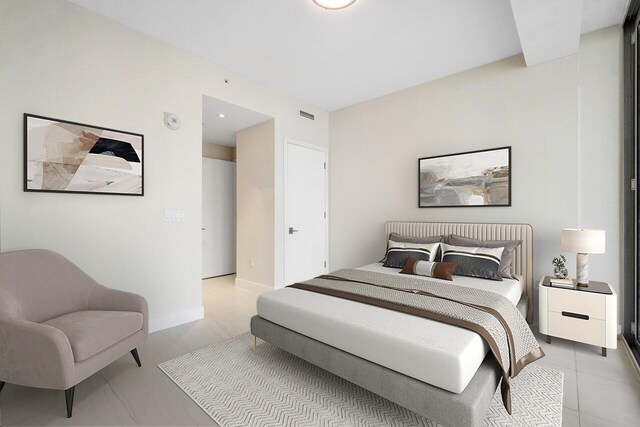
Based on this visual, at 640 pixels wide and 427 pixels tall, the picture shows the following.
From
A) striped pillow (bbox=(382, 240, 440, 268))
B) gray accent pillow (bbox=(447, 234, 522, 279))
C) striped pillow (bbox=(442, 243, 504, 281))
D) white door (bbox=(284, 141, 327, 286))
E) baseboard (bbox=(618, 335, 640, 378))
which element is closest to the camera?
baseboard (bbox=(618, 335, 640, 378))

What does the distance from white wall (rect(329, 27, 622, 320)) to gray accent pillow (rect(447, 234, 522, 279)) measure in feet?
1.25

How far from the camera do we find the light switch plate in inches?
123

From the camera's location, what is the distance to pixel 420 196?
397 cm

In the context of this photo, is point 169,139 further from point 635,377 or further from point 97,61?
point 635,377

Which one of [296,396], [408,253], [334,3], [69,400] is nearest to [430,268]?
[408,253]

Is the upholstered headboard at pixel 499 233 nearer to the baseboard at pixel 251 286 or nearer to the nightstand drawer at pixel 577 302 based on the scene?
the nightstand drawer at pixel 577 302

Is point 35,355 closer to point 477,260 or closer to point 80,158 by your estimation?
point 80,158

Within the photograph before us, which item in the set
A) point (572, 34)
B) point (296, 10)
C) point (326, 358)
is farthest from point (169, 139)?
point (572, 34)

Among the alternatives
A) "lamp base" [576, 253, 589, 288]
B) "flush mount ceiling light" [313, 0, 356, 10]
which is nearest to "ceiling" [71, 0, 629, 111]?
"flush mount ceiling light" [313, 0, 356, 10]

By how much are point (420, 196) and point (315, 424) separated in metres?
3.01

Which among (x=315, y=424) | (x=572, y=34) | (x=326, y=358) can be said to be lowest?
(x=315, y=424)

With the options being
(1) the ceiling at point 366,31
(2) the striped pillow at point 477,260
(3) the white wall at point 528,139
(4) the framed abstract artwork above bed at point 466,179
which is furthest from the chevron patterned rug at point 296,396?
(1) the ceiling at point 366,31

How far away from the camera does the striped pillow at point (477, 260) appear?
2.84 m

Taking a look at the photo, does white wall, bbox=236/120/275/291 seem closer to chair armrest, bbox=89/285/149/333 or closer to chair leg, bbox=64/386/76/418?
chair armrest, bbox=89/285/149/333
